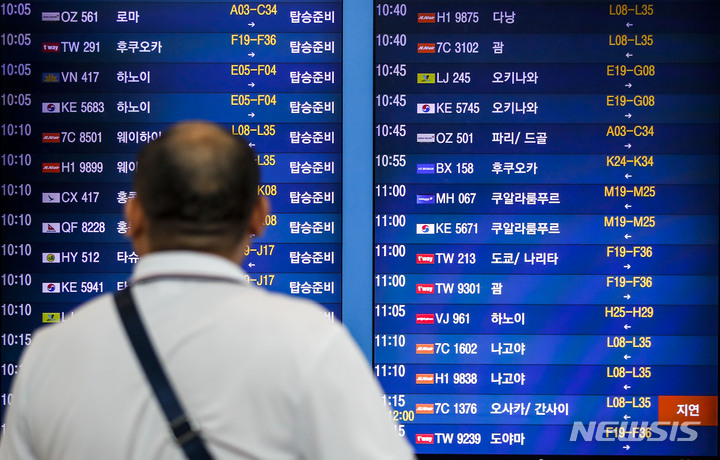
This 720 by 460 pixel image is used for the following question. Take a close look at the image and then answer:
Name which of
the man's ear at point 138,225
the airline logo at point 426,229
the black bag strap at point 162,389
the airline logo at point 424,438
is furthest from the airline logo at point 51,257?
the black bag strap at point 162,389

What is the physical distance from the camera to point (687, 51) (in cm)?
224

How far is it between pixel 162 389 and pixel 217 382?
2.5 inches

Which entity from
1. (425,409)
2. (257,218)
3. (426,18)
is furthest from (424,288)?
(257,218)

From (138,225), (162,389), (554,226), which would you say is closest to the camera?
(162,389)

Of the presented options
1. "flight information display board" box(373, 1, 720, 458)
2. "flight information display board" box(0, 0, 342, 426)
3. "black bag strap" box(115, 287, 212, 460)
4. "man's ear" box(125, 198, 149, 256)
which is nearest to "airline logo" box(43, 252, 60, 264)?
"flight information display board" box(0, 0, 342, 426)

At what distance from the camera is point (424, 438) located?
2.25m

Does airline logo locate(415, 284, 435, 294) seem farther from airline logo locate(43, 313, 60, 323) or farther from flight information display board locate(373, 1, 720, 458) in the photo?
airline logo locate(43, 313, 60, 323)

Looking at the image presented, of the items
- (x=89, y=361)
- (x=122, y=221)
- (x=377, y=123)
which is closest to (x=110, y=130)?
(x=122, y=221)

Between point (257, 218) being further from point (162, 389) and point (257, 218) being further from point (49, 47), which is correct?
point (49, 47)

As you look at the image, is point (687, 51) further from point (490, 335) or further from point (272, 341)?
point (272, 341)

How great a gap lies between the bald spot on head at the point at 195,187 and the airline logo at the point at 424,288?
1267 mm

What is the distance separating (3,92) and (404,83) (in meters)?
1.17

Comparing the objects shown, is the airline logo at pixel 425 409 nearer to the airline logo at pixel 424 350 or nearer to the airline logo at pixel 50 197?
the airline logo at pixel 424 350

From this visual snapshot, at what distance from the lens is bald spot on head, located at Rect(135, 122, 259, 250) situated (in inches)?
38.6
